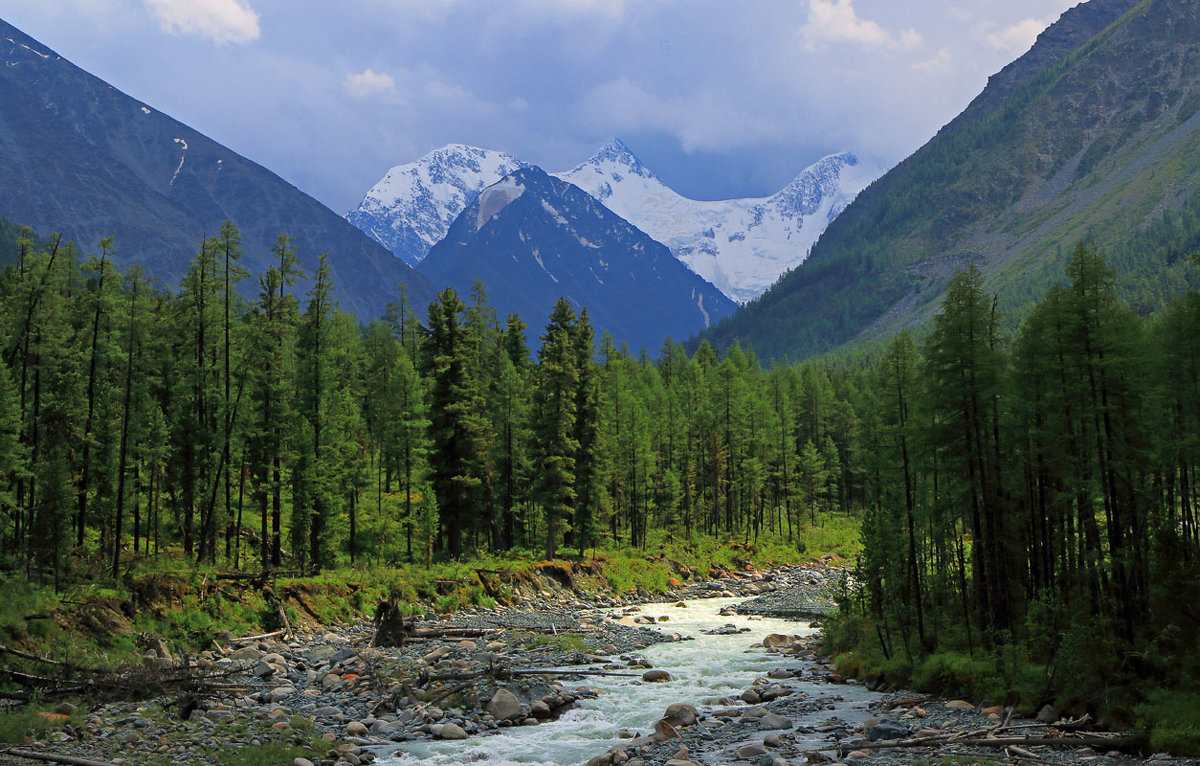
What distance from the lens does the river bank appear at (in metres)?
18.7

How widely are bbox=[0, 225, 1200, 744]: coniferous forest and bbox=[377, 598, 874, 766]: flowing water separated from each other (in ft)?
13.6

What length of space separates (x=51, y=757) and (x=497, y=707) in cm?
1074

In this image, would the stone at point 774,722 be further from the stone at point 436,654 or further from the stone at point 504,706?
the stone at point 436,654

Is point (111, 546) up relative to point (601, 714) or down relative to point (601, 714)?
up

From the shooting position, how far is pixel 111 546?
3669 cm

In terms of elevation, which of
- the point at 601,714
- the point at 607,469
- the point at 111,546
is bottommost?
the point at 601,714

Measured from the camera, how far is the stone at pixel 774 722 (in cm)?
2169

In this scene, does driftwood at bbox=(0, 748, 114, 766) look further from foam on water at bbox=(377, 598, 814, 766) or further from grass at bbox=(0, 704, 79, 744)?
foam on water at bbox=(377, 598, 814, 766)

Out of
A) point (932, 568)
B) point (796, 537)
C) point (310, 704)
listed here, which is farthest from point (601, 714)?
point (796, 537)

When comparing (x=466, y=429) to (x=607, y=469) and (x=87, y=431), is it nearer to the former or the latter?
(x=607, y=469)

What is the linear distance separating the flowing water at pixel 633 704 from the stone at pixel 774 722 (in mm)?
503

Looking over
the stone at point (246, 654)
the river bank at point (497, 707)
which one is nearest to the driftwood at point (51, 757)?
the river bank at point (497, 707)

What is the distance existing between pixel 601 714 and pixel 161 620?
15928mm

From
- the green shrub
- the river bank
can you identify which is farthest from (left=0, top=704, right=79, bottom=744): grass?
the river bank
